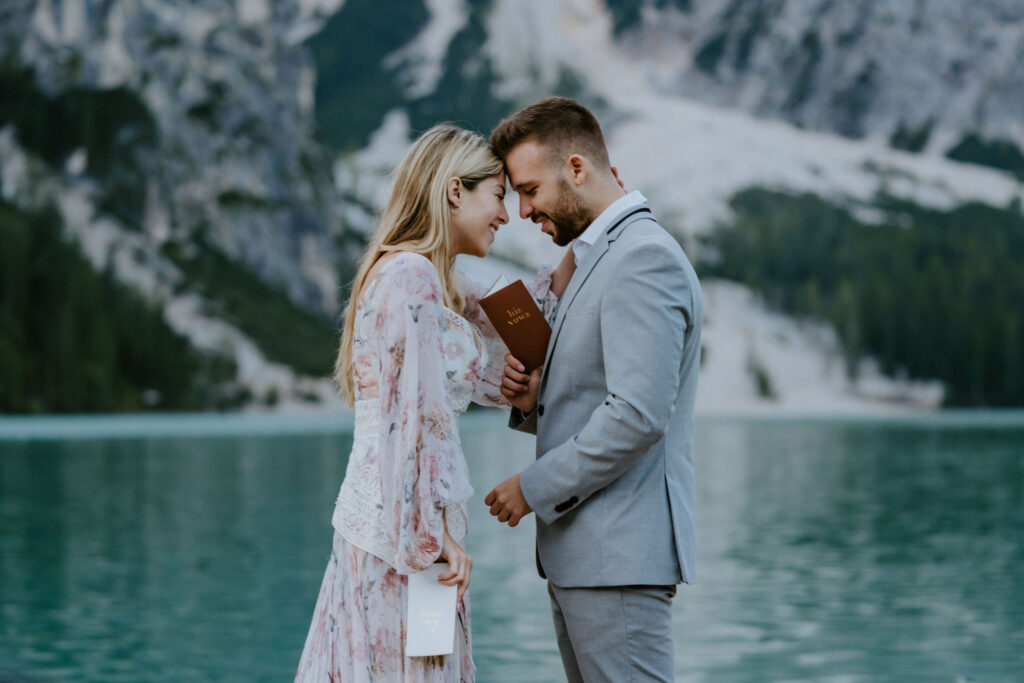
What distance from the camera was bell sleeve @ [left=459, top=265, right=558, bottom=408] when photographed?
4484mm

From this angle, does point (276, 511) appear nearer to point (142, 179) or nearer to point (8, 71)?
point (142, 179)

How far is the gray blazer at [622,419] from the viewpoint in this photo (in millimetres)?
3602

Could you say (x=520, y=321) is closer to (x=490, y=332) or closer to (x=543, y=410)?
(x=543, y=410)

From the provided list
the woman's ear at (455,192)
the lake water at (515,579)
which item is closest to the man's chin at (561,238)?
the woman's ear at (455,192)

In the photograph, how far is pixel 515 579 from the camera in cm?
1429

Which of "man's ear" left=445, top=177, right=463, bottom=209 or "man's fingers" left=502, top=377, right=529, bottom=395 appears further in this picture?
"man's fingers" left=502, top=377, right=529, bottom=395

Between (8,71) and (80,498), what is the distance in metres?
136

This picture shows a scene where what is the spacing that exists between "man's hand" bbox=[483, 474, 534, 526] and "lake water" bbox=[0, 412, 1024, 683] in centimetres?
539

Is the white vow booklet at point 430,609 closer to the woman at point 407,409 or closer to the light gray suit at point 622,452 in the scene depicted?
the woman at point 407,409

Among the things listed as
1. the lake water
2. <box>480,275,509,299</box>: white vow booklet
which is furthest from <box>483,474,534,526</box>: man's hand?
the lake water

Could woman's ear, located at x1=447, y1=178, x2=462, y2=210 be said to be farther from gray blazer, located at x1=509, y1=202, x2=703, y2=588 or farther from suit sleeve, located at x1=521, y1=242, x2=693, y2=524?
suit sleeve, located at x1=521, y1=242, x2=693, y2=524

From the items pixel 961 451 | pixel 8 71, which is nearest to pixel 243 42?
pixel 8 71

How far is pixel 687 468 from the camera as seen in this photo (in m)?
3.87

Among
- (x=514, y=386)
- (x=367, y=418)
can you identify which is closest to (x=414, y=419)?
(x=367, y=418)
